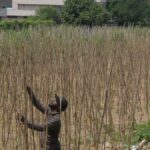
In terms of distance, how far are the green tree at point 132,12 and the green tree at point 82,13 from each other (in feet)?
5.88

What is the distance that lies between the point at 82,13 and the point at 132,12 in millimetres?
3444

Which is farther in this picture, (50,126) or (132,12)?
(132,12)

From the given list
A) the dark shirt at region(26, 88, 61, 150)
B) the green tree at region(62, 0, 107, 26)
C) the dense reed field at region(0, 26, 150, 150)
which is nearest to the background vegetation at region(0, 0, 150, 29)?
the green tree at region(62, 0, 107, 26)

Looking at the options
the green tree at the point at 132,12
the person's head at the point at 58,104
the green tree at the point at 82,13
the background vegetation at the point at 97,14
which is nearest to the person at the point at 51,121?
the person's head at the point at 58,104

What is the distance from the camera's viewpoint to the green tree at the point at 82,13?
21328 millimetres

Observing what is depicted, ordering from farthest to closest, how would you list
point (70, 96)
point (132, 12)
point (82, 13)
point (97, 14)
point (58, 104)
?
point (132, 12) < point (97, 14) < point (82, 13) < point (70, 96) < point (58, 104)

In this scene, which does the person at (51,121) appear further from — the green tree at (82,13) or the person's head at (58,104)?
the green tree at (82,13)

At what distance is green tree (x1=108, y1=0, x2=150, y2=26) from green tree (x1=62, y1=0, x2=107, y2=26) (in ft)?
5.88

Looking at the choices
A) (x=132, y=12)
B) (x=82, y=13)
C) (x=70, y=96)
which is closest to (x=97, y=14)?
(x=82, y=13)

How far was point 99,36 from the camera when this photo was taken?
23.3 ft

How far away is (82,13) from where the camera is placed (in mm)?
21344

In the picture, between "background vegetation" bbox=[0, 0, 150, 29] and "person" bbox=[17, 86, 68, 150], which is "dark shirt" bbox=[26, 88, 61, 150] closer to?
"person" bbox=[17, 86, 68, 150]

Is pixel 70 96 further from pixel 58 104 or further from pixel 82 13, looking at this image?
pixel 82 13

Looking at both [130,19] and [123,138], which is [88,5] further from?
[123,138]
